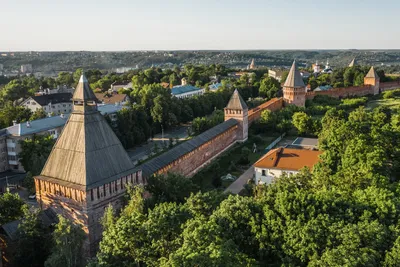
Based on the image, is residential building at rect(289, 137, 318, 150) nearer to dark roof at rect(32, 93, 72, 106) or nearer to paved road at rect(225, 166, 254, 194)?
paved road at rect(225, 166, 254, 194)

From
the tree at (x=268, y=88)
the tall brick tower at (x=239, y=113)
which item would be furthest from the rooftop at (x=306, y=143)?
the tree at (x=268, y=88)

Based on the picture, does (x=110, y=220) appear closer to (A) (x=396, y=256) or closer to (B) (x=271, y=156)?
(A) (x=396, y=256)

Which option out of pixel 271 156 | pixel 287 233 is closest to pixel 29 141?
pixel 271 156

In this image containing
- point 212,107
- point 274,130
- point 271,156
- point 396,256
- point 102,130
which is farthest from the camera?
point 212,107

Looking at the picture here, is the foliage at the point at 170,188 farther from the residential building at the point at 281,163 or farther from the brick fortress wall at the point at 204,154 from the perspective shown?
the residential building at the point at 281,163

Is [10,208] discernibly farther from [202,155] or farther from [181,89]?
[181,89]

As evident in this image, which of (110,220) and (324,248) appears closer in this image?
(324,248)

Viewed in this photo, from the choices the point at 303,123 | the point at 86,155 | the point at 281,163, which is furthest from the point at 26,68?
the point at 86,155
